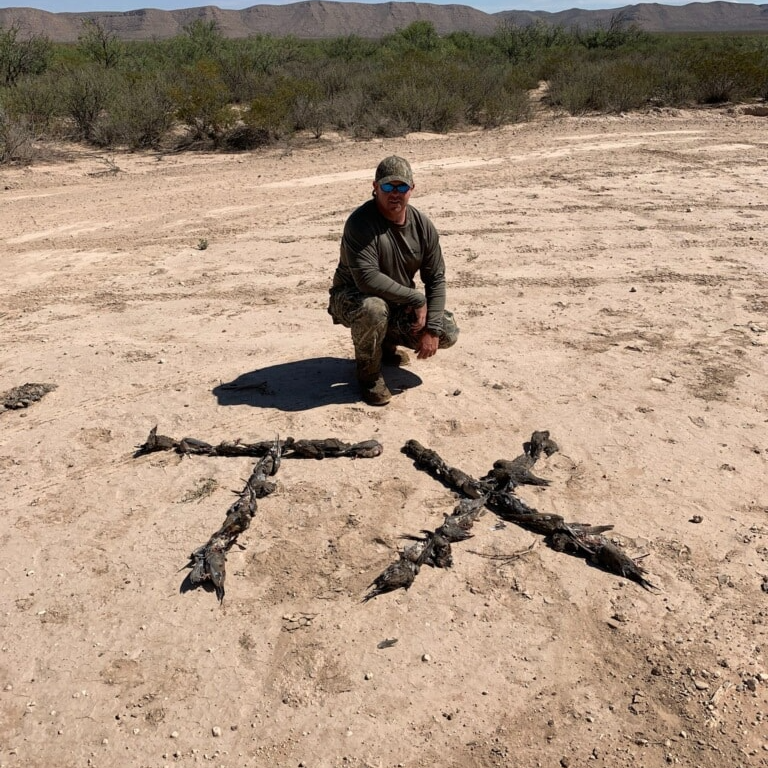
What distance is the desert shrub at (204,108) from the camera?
1420 cm

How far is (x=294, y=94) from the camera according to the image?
15266 mm

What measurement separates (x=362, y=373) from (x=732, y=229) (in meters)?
5.42

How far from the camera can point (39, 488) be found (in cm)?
391

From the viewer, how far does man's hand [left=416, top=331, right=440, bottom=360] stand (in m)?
4.45

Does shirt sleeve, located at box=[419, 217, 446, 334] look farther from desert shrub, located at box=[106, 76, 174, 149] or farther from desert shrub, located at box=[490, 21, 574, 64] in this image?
desert shrub, located at box=[490, 21, 574, 64]

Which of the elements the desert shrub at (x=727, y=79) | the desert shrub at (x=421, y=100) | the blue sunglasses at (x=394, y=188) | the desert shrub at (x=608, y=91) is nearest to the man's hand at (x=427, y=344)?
the blue sunglasses at (x=394, y=188)

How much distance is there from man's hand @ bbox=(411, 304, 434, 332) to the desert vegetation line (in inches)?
423

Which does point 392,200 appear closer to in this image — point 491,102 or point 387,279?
point 387,279

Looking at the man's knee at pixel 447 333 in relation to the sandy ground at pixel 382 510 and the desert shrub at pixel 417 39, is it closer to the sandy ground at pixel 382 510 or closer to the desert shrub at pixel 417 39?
the sandy ground at pixel 382 510

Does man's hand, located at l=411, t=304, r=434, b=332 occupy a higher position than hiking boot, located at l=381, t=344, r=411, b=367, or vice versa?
man's hand, located at l=411, t=304, r=434, b=332

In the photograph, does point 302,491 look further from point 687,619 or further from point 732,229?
point 732,229

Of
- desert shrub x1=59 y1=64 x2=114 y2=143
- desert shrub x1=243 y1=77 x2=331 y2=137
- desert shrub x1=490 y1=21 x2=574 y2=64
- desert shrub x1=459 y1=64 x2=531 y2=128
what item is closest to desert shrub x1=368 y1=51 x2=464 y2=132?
desert shrub x1=459 y1=64 x2=531 y2=128

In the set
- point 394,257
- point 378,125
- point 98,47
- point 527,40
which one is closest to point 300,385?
point 394,257

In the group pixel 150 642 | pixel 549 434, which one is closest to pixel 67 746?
pixel 150 642
